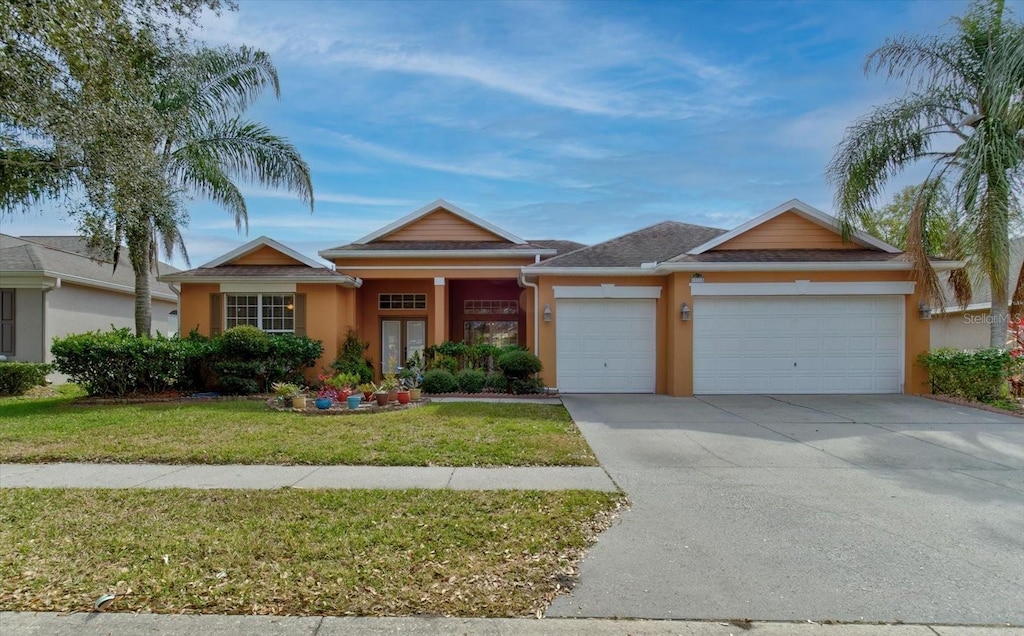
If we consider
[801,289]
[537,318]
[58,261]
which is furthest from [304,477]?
[58,261]

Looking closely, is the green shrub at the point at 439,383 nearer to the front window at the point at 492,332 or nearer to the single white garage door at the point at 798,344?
the front window at the point at 492,332

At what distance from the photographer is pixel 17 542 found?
4160 mm

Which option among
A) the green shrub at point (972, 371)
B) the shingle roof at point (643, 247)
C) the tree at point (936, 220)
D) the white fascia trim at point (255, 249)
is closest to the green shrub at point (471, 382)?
the shingle roof at point (643, 247)

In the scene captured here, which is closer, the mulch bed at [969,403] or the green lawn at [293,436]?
the green lawn at [293,436]

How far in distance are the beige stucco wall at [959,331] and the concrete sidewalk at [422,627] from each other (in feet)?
62.4

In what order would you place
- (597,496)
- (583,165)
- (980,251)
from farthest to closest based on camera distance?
1. (583,165)
2. (980,251)
3. (597,496)

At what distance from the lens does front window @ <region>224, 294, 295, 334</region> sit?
14.9 metres

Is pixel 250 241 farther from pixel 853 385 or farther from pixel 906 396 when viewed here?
pixel 906 396

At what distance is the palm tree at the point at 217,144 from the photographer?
12.5m

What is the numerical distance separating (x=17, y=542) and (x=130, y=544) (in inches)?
35.7

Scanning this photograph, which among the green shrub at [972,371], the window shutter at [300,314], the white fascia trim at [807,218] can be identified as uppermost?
the white fascia trim at [807,218]

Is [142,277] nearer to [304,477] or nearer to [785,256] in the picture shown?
[304,477]

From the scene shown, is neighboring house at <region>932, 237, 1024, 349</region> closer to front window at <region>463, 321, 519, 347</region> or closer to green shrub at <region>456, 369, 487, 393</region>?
front window at <region>463, 321, 519, 347</region>

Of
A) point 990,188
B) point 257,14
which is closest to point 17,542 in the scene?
point 257,14
